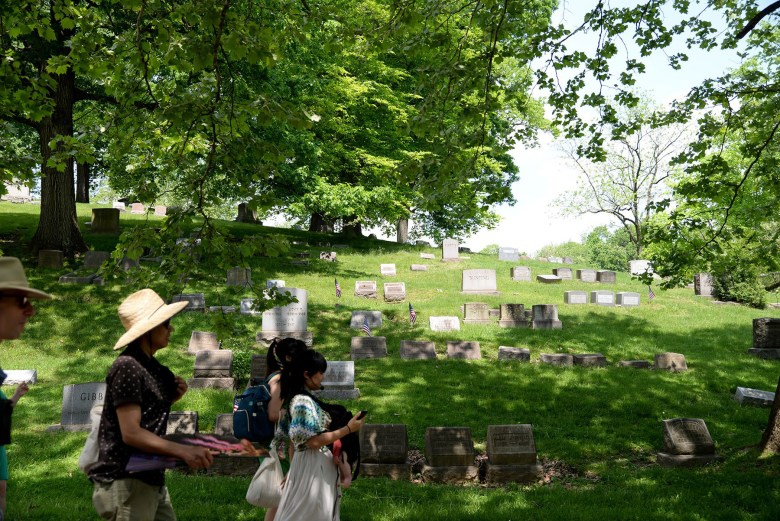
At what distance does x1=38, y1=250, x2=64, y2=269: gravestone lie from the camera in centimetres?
2117

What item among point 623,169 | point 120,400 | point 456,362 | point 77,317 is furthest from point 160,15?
point 623,169

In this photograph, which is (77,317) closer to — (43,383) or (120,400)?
(43,383)

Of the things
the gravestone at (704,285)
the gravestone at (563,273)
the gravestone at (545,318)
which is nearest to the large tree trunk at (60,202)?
the gravestone at (545,318)

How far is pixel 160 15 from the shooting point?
7574 millimetres

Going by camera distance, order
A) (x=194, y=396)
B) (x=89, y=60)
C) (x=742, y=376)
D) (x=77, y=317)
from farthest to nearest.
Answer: (x=77, y=317) < (x=742, y=376) < (x=194, y=396) < (x=89, y=60)

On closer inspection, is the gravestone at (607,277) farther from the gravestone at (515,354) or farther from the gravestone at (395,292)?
the gravestone at (515,354)

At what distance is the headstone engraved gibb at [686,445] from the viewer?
393 inches

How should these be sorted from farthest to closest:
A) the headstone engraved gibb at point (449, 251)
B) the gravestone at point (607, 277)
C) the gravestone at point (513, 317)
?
the headstone engraved gibb at point (449, 251) < the gravestone at point (607, 277) < the gravestone at point (513, 317)

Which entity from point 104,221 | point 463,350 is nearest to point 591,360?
point 463,350

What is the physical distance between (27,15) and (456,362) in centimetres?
1154

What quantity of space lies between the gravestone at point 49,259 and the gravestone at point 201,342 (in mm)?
8196

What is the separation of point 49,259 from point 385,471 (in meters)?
16.6

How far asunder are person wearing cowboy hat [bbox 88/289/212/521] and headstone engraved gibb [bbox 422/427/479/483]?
21.0 ft

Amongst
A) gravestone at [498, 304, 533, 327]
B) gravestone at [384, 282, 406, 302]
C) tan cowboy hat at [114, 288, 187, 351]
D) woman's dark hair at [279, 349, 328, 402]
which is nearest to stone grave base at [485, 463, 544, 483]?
woman's dark hair at [279, 349, 328, 402]
